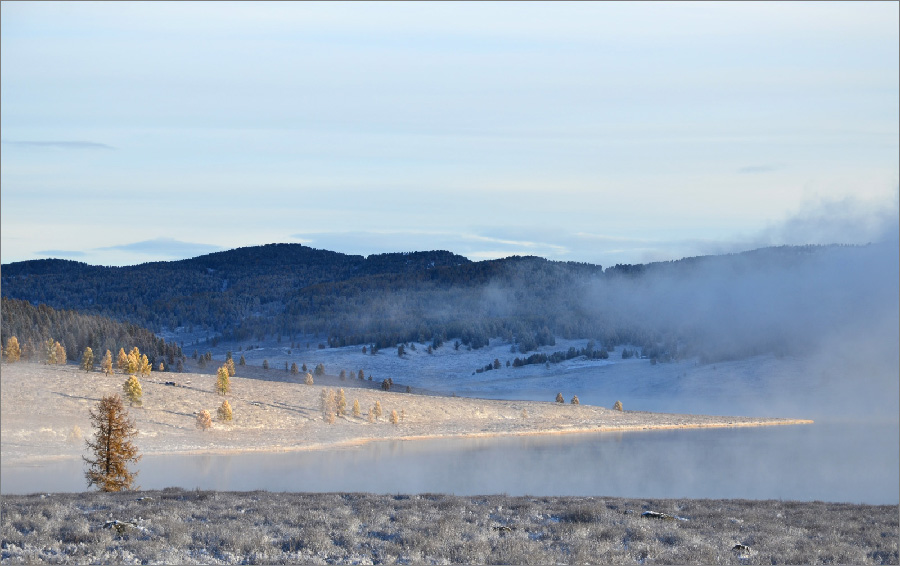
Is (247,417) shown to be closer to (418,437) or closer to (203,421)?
(203,421)

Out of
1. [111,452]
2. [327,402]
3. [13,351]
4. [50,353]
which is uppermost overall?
[13,351]

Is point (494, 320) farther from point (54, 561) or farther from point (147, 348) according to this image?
point (54, 561)

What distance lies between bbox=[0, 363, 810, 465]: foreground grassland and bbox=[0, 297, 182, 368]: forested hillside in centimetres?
1410

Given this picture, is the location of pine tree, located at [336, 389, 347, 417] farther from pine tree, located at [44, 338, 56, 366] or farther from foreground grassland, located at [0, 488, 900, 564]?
foreground grassland, located at [0, 488, 900, 564]

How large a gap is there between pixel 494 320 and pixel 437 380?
45068 millimetres

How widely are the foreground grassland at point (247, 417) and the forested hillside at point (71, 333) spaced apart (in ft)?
46.3

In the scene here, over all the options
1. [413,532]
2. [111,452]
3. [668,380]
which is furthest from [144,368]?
[668,380]

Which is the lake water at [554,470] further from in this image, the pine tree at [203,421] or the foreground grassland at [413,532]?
the foreground grassland at [413,532]

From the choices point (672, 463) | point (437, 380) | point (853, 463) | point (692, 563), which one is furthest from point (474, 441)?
point (437, 380)

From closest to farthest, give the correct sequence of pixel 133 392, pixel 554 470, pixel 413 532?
pixel 413 532
pixel 554 470
pixel 133 392

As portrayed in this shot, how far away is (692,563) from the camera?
51.9ft

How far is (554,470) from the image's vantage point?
162 feet

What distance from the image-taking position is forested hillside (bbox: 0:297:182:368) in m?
77.6

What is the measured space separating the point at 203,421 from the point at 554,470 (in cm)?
2318
